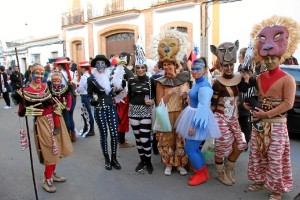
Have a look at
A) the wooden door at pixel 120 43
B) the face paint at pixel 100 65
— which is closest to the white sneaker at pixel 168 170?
the face paint at pixel 100 65

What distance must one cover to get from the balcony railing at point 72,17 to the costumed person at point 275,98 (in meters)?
17.2

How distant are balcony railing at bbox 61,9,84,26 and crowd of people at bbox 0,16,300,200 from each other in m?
15.6

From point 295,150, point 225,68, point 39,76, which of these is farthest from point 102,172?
point 295,150

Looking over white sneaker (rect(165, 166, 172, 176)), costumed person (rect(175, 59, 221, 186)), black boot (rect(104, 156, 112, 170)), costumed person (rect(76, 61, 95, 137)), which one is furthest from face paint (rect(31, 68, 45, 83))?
costumed person (rect(76, 61, 95, 137))

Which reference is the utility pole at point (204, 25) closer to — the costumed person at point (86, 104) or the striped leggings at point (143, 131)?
the costumed person at point (86, 104)

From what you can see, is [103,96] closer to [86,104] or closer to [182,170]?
[182,170]

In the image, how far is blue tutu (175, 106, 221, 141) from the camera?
12.0 feet

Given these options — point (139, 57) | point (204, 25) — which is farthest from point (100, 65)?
point (204, 25)

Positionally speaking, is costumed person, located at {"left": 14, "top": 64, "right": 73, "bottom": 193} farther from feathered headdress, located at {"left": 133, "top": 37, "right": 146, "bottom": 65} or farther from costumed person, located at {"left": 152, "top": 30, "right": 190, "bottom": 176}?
costumed person, located at {"left": 152, "top": 30, "right": 190, "bottom": 176}

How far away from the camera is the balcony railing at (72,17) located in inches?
746

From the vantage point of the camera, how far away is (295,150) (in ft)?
17.3

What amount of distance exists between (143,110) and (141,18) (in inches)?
461

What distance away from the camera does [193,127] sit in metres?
3.73

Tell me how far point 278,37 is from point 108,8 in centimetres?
1499
